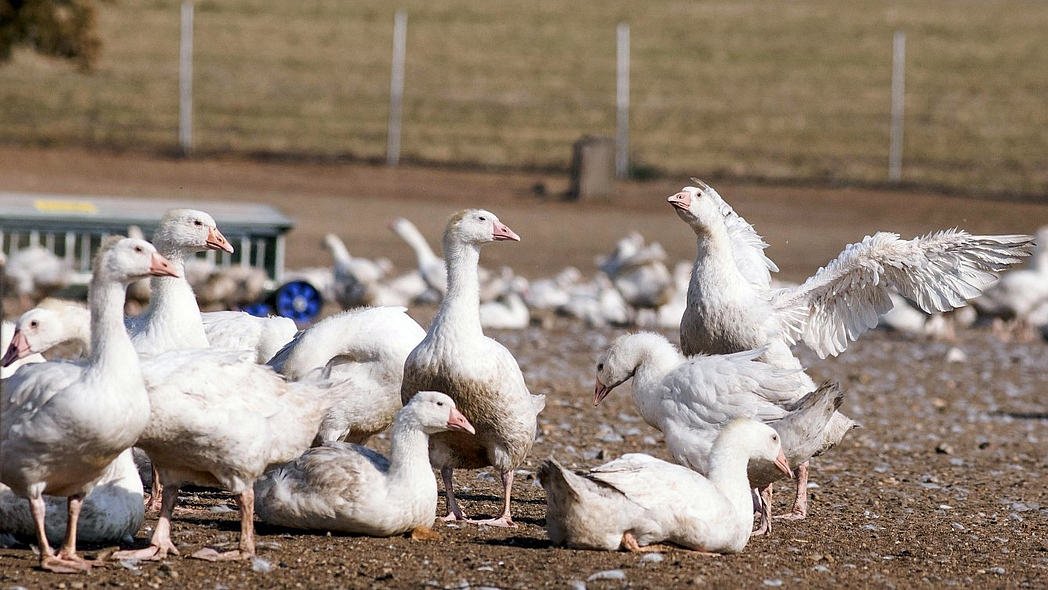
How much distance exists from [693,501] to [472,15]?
4673cm

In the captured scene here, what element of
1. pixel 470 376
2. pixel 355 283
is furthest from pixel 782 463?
pixel 355 283

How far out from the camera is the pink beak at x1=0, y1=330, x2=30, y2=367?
670cm

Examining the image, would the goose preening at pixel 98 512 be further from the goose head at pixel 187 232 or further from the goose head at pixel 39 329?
the goose head at pixel 187 232

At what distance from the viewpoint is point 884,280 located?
8.56 m

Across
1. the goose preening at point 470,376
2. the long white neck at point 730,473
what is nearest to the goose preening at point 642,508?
the long white neck at point 730,473

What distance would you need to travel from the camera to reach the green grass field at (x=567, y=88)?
32.1 metres

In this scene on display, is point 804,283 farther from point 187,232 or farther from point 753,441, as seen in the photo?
point 187,232

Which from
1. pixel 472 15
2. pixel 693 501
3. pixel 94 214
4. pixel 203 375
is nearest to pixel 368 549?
pixel 203 375

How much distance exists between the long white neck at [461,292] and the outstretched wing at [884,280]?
2299 mm

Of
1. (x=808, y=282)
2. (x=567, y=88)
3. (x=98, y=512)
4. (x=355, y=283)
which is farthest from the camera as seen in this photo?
(x=567, y=88)

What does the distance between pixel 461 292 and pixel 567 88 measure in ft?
111

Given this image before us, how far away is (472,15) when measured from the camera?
5131cm

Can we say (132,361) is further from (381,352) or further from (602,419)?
(602,419)

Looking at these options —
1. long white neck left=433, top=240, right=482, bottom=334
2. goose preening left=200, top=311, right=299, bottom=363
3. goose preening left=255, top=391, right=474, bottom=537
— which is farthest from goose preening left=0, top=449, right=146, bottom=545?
goose preening left=200, top=311, right=299, bottom=363
